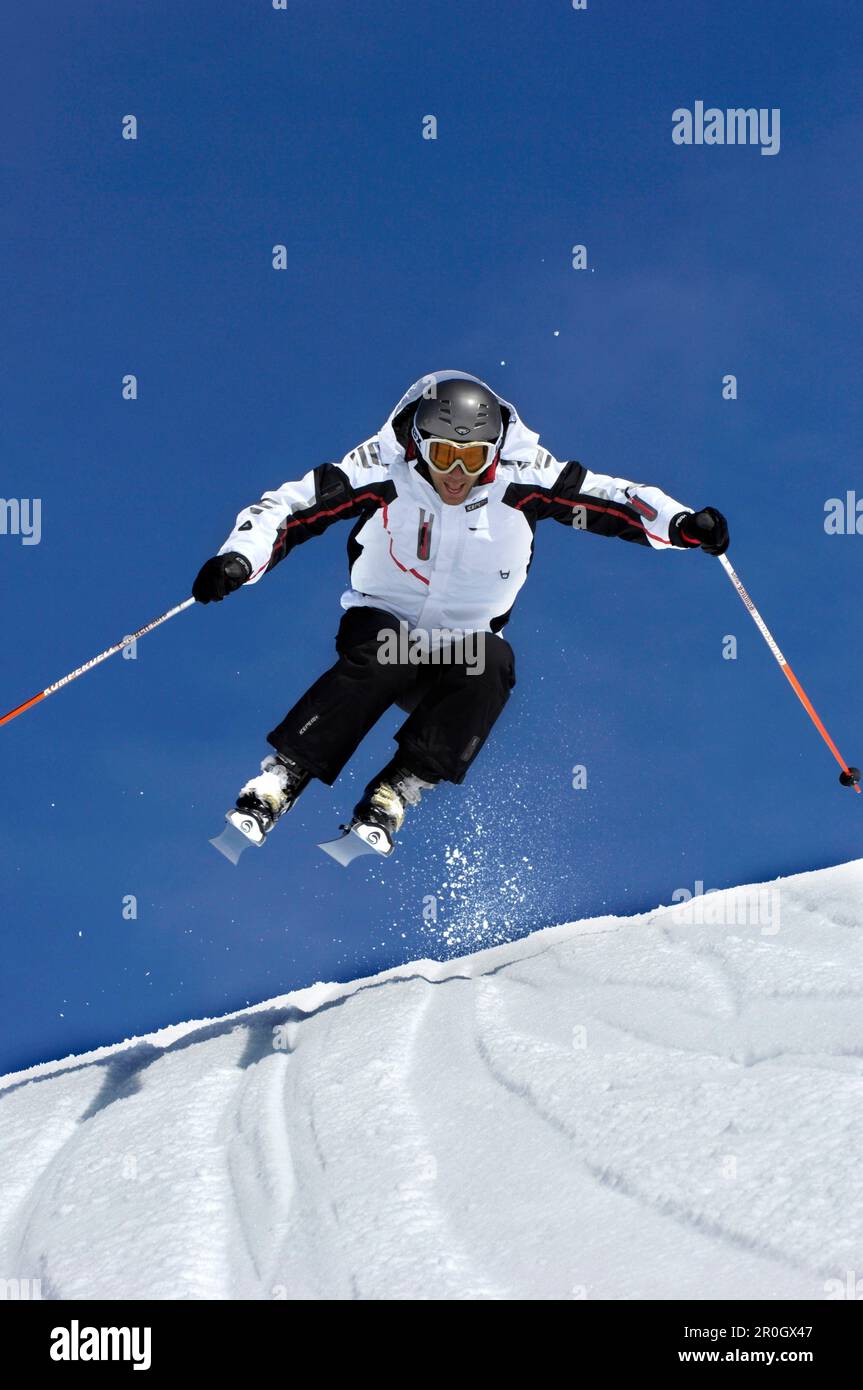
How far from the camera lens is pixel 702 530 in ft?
21.6

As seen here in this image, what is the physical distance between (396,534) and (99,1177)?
3.99 m

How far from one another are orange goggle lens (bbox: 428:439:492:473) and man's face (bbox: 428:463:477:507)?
0.05m

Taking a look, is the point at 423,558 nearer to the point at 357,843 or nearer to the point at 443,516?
the point at 443,516

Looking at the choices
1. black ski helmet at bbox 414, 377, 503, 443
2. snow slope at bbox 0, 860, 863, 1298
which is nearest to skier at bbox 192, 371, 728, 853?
black ski helmet at bbox 414, 377, 503, 443

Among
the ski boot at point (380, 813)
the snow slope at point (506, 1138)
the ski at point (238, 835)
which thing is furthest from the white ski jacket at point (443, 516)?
the snow slope at point (506, 1138)

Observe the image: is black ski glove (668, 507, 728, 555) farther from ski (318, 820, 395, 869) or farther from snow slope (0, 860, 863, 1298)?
ski (318, 820, 395, 869)

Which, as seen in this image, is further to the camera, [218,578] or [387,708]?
[387,708]

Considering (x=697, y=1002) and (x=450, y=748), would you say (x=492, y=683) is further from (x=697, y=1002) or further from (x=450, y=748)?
(x=697, y=1002)

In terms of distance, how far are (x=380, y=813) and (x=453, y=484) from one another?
2.05m

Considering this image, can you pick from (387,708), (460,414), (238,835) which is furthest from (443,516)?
(238,835)

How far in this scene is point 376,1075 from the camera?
534 centimetres

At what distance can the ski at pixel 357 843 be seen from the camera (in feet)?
21.0

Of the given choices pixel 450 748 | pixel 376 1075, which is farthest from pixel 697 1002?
pixel 450 748

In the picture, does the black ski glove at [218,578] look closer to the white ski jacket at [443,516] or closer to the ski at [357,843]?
the white ski jacket at [443,516]
